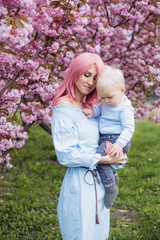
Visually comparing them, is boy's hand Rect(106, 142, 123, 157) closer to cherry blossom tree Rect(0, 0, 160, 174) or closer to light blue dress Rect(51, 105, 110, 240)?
light blue dress Rect(51, 105, 110, 240)

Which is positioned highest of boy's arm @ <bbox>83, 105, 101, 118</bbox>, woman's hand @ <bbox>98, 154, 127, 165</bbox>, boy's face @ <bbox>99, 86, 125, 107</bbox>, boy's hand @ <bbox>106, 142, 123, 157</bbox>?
boy's face @ <bbox>99, 86, 125, 107</bbox>

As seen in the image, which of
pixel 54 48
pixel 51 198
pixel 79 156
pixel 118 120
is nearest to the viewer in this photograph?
pixel 79 156

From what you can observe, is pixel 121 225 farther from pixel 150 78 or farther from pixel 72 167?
pixel 150 78

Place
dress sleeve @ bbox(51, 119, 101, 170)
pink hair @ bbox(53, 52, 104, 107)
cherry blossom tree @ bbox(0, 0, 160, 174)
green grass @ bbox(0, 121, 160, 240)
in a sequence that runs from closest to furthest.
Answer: dress sleeve @ bbox(51, 119, 101, 170) → pink hair @ bbox(53, 52, 104, 107) → cherry blossom tree @ bbox(0, 0, 160, 174) → green grass @ bbox(0, 121, 160, 240)

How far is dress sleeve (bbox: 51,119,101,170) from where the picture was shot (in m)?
1.83

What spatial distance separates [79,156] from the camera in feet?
6.01

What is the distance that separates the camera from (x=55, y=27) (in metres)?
2.25

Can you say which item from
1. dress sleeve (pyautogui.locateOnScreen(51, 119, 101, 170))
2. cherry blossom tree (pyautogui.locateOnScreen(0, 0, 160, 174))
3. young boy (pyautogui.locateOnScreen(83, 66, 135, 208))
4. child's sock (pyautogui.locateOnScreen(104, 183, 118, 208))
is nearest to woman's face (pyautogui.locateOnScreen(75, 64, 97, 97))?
young boy (pyautogui.locateOnScreen(83, 66, 135, 208))

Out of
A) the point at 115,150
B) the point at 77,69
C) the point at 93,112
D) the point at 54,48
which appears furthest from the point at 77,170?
the point at 54,48

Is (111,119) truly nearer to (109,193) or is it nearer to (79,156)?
(79,156)

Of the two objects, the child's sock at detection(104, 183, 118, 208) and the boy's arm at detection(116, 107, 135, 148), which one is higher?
the boy's arm at detection(116, 107, 135, 148)

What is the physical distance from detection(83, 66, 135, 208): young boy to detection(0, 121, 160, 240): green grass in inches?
55.4

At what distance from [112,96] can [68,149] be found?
46cm

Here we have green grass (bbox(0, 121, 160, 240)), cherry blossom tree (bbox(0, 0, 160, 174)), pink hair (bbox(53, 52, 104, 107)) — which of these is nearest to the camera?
pink hair (bbox(53, 52, 104, 107))
